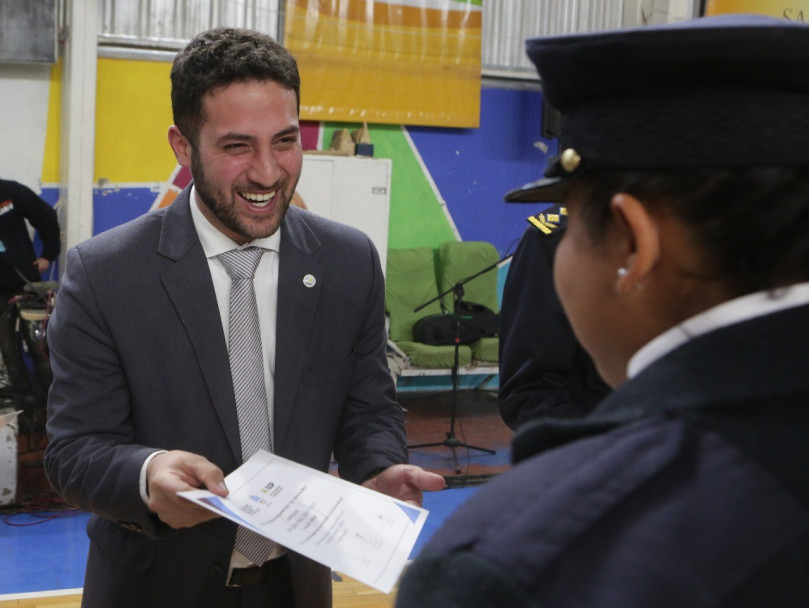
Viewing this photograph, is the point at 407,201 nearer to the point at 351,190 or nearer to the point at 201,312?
the point at 351,190

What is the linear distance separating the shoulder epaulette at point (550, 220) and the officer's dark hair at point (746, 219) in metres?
1.41

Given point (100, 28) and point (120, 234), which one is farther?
point (100, 28)

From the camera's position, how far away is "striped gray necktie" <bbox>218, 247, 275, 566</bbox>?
1.86 metres

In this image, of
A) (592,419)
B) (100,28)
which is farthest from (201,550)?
(100,28)

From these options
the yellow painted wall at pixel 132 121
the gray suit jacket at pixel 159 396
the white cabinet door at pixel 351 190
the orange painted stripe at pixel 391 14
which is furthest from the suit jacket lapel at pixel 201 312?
the orange painted stripe at pixel 391 14

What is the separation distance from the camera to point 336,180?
7070 mm

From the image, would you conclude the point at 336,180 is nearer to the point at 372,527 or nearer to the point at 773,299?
the point at 372,527

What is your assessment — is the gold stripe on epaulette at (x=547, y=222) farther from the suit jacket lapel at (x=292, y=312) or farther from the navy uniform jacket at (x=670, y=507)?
the navy uniform jacket at (x=670, y=507)

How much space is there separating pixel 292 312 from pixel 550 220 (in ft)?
2.18

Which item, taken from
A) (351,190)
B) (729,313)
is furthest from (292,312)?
(351,190)

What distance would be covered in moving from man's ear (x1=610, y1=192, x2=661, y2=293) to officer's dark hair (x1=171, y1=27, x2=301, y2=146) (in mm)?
1233

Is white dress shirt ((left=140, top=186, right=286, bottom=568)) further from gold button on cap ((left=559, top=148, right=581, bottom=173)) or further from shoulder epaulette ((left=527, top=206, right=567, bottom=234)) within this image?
gold button on cap ((left=559, top=148, right=581, bottom=173))

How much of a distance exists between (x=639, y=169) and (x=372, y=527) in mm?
992

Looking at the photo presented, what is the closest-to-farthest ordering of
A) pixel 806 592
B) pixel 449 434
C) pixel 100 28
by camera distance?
pixel 806 592 < pixel 449 434 < pixel 100 28
